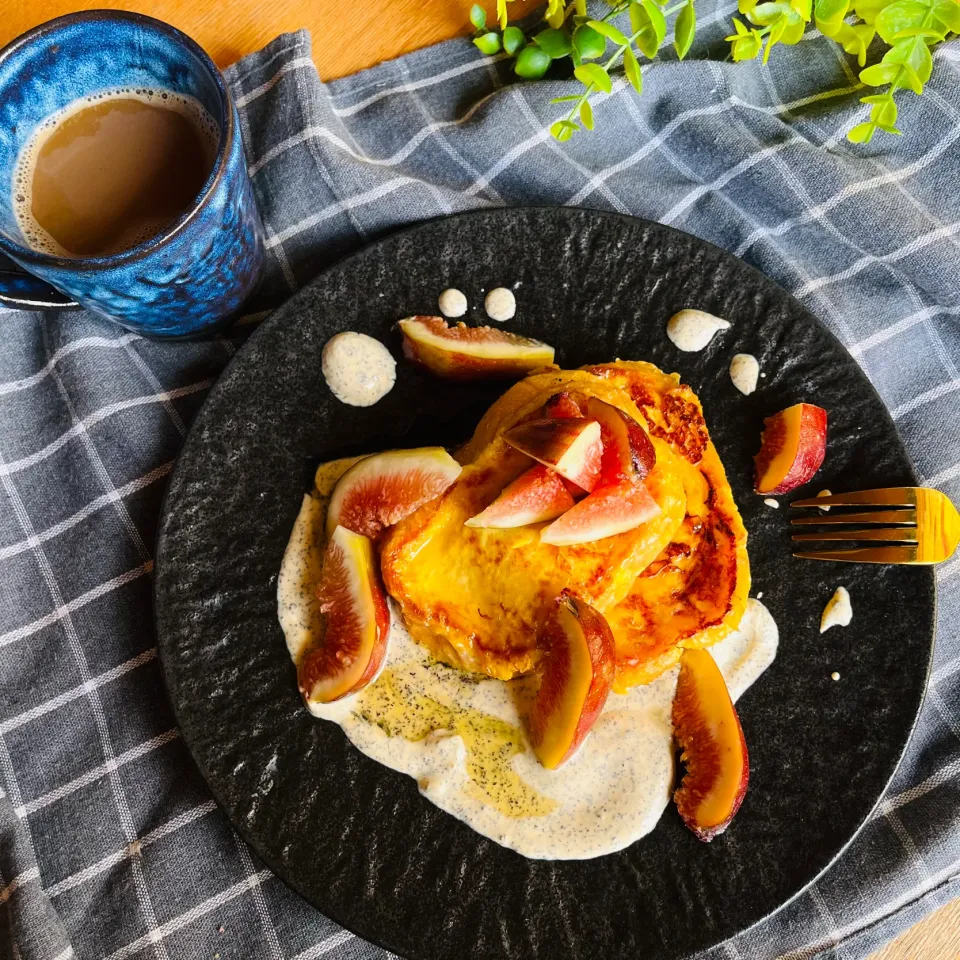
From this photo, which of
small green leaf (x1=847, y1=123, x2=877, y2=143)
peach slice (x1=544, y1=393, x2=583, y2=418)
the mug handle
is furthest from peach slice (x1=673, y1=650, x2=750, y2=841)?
the mug handle

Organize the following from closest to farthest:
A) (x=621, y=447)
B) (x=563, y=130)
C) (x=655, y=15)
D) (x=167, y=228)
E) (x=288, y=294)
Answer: (x=167, y=228)
(x=621, y=447)
(x=655, y=15)
(x=563, y=130)
(x=288, y=294)

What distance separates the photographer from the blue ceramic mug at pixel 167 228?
205 centimetres

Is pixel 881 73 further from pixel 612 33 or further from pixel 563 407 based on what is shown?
pixel 563 407

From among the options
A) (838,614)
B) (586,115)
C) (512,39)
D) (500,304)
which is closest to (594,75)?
(586,115)

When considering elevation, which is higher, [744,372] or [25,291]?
[25,291]

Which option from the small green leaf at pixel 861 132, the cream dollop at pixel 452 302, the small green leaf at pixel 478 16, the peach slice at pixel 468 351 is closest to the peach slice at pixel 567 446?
A: the peach slice at pixel 468 351

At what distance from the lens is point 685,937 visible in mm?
2365

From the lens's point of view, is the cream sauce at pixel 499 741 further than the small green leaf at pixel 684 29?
Yes

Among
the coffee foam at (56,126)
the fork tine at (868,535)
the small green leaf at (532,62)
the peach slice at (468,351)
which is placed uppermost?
the coffee foam at (56,126)

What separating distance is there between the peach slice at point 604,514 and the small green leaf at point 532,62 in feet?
4.71

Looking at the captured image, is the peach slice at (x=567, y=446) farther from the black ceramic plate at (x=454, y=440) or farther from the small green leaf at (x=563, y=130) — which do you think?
the small green leaf at (x=563, y=130)

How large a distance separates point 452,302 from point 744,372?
2.90 ft

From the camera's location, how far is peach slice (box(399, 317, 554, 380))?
251 centimetres

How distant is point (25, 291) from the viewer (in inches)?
92.4
